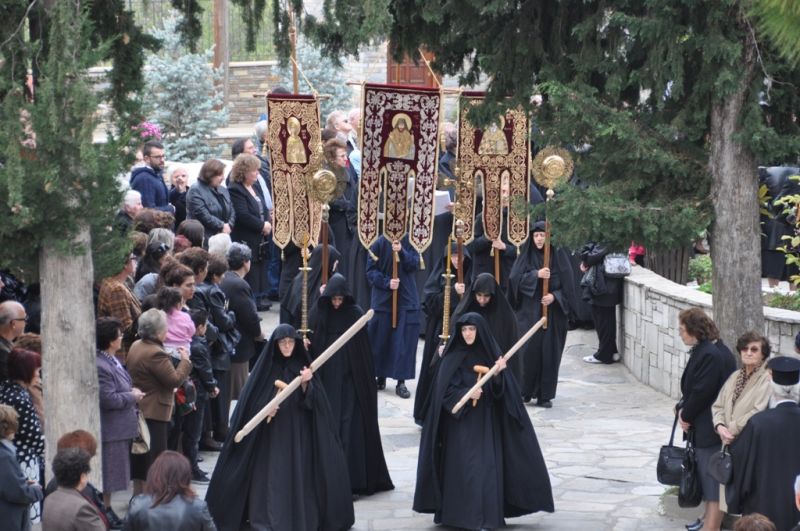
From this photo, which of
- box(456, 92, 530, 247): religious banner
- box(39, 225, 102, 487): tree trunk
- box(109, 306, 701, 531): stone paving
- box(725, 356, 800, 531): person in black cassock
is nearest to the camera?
box(39, 225, 102, 487): tree trunk

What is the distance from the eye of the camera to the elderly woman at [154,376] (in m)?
10.5

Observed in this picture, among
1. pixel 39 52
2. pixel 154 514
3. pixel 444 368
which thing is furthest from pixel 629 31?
pixel 154 514

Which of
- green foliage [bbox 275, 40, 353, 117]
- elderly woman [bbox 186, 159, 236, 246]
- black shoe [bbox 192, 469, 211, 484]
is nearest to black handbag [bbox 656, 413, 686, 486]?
black shoe [bbox 192, 469, 211, 484]

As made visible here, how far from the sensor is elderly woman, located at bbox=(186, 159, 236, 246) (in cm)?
1591

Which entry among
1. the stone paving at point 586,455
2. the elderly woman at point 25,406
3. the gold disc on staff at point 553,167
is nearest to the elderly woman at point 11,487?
the elderly woman at point 25,406

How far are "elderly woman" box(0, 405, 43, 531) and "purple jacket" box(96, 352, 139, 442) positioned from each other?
1.45 meters

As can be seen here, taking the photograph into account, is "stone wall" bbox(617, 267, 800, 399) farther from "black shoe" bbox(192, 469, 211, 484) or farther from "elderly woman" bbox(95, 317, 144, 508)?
"elderly woman" bbox(95, 317, 144, 508)

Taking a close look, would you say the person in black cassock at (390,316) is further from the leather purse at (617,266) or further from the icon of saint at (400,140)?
the leather purse at (617,266)

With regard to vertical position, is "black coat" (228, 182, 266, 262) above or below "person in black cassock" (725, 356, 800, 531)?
above

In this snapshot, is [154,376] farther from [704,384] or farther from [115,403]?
[704,384]

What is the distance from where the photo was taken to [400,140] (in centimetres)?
1328

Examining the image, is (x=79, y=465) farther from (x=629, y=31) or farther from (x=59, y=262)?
(x=629, y=31)

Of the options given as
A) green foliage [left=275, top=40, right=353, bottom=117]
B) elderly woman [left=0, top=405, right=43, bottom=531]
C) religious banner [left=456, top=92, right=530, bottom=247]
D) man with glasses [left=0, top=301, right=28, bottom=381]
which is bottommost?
elderly woman [left=0, top=405, right=43, bottom=531]

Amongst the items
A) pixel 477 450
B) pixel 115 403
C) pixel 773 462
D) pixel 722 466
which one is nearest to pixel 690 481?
pixel 722 466
